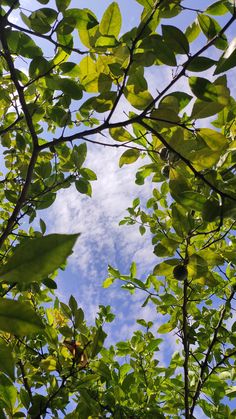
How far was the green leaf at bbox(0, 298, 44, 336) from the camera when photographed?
571 mm

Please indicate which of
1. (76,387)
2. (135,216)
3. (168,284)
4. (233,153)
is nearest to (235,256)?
(233,153)

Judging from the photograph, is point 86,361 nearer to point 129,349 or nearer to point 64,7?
point 129,349

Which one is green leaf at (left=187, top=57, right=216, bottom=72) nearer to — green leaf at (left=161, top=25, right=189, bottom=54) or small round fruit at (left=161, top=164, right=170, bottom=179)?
green leaf at (left=161, top=25, right=189, bottom=54)

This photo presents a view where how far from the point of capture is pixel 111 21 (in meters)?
1.58

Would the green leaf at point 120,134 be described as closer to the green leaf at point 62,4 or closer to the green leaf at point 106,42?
the green leaf at point 106,42

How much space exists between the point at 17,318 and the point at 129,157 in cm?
148

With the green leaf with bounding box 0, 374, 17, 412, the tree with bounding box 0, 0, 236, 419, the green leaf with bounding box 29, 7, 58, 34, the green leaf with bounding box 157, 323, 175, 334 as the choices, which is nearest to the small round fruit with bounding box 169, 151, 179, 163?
the tree with bounding box 0, 0, 236, 419

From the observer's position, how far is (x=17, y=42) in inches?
68.9

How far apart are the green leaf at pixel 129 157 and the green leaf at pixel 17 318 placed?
1454mm

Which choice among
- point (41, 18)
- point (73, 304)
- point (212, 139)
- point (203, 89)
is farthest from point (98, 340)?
point (41, 18)

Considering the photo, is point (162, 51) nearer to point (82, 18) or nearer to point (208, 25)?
point (208, 25)

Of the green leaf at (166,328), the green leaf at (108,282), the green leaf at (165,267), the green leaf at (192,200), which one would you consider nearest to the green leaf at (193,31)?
the green leaf at (192,200)

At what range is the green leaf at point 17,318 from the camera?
57cm

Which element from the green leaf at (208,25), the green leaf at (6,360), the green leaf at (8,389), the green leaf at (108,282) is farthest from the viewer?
the green leaf at (108,282)
